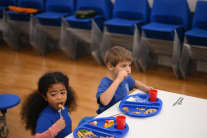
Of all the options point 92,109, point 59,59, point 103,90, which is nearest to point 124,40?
point 59,59

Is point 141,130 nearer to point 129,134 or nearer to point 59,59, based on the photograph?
point 129,134

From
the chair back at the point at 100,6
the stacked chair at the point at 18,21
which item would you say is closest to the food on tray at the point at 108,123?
the chair back at the point at 100,6

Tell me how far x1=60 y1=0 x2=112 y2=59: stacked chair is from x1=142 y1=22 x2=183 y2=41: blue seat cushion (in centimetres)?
86

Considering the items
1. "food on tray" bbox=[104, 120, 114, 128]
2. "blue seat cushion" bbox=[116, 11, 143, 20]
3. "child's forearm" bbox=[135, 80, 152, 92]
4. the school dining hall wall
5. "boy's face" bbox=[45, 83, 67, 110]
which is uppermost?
"blue seat cushion" bbox=[116, 11, 143, 20]

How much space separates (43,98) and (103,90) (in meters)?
0.39

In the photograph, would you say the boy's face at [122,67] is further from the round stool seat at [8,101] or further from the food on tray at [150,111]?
the round stool seat at [8,101]

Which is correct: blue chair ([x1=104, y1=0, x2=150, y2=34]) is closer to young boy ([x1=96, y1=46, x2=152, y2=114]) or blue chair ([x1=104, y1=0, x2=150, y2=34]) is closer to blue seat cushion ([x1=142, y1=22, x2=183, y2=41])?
blue seat cushion ([x1=142, y1=22, x2=183, y2=41])

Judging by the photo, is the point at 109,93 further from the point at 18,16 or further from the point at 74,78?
the point at 18,16

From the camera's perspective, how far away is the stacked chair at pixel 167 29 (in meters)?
4.02

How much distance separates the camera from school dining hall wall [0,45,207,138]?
326 centimetres

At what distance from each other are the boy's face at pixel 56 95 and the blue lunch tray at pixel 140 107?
0.35 m

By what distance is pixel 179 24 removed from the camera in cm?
419

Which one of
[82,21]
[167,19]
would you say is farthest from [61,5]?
[167,19]

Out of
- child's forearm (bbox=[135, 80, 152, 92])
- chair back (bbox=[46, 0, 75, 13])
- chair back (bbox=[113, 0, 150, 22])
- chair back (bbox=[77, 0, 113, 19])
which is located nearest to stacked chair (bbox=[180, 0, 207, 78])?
chair back (bbox=[113, 0, 150, 22])
